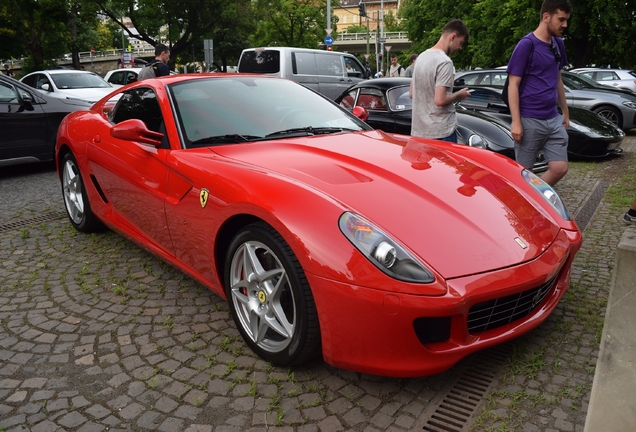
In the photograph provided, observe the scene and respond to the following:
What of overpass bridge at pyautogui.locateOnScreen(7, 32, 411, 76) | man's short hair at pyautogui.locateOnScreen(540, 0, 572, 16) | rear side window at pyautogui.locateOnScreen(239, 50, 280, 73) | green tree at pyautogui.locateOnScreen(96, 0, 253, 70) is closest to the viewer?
man's short hair at pyautogui.locateOnScreen(540, 0, 572, 16)

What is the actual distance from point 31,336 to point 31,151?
17.7 ft

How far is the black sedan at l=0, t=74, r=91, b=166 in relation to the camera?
24.3 feet

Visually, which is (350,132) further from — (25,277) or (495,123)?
(495,123)

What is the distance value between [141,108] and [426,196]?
2.20m

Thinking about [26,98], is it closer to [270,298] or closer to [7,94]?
[7,94]

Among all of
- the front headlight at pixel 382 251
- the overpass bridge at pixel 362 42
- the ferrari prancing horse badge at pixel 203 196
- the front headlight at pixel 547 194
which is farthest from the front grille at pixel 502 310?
the overpass bridge at pixel 362 42

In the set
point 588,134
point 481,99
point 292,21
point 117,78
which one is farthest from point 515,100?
point 292,21

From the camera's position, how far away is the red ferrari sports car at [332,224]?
2240 mm

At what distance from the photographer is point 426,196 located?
8.80 ft

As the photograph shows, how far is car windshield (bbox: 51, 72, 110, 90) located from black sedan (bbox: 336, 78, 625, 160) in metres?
7.76

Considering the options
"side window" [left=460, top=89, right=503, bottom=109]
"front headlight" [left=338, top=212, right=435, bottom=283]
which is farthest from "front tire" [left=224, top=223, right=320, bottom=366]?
"side window" [left=460, top=89, right=503, bottom=109]

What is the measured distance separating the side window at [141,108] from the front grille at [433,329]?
6.80 feet

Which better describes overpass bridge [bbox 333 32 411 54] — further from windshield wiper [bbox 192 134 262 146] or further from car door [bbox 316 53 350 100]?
windshield wiper [bbox 192 134 262 146]

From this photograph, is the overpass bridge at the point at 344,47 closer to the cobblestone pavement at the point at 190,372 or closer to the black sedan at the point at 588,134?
the black sedan at the point at 588,134
